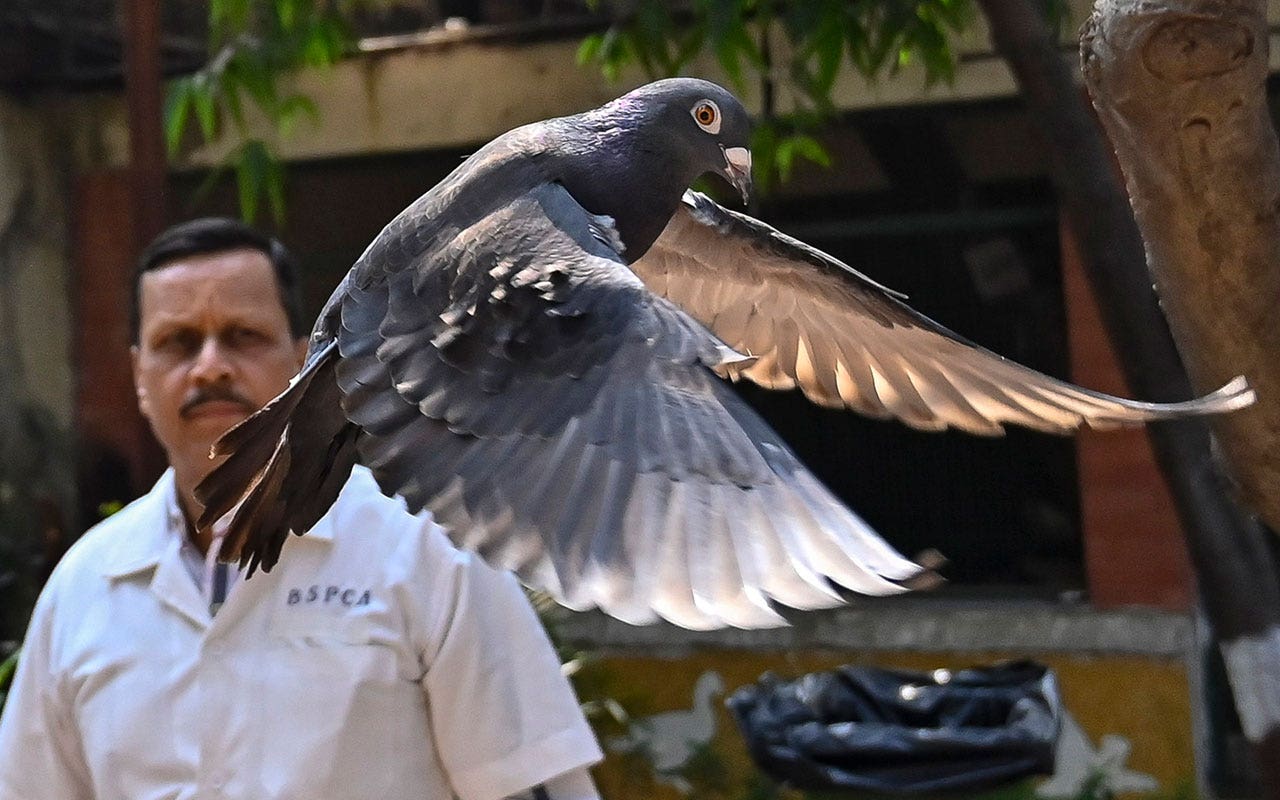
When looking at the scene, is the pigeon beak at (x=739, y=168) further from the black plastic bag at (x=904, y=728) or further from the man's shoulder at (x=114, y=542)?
the black plastic bag at (x=904, y=728)

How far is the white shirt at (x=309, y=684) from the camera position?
7.42ft

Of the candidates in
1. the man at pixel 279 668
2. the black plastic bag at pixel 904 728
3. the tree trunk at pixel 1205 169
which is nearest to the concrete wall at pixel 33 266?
the black plastic bag at pixel 904 728

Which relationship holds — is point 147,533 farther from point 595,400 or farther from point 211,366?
point 595,400

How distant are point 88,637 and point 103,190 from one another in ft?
12.7

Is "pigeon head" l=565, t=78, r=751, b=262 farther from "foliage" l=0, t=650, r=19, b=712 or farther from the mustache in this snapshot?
"foliage" l=0, t=650, r=19, b=712

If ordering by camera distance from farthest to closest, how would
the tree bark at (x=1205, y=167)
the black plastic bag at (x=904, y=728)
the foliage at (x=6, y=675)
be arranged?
the foliage at (x=6, y=675)
the black plastic bag at (x=904, y=728)
the tree bark at (x=1205, y=167)

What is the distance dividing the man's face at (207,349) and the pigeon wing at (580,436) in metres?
0.61

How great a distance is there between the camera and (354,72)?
5.75 meters

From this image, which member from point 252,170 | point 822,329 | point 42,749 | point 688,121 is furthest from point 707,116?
point 252,170

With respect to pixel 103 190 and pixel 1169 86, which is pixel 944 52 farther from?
pixel 103 190

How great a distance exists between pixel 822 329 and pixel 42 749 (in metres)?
1.21

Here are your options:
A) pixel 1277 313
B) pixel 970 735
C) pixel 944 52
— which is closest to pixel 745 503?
pixel 1277 313

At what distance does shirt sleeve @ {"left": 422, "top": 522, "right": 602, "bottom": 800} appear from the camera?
2.28 m

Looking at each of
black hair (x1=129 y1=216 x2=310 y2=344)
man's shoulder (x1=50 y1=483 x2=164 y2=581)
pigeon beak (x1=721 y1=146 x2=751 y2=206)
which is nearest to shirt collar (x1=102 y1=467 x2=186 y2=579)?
man's shoulder (x1=50 y1=483 x2=164 y2=581)
